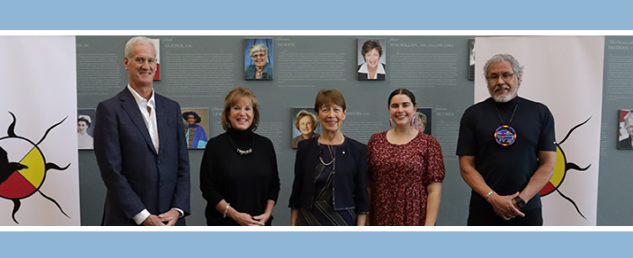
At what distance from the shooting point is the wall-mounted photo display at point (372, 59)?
387 cm

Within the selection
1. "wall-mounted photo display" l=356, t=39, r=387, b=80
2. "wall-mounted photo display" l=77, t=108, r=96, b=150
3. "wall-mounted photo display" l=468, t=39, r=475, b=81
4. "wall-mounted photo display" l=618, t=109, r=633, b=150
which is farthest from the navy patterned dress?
A: "wall-mounted photo display" l=618, t=109, r=633, b=150

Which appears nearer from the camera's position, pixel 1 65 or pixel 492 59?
pixel 492 59

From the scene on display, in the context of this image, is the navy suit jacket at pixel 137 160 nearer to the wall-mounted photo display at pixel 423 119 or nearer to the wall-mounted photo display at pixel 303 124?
the wall-mounted photo display at pixel 303 124

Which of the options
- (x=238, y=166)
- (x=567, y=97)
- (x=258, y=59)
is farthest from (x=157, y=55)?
(x=567, y=97)

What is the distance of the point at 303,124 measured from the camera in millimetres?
3914

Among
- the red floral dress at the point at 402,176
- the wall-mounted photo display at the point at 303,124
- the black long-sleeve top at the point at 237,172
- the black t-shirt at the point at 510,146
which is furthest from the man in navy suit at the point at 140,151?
the black t-shirt at the point at 510,146

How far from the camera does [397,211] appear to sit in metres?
3.42

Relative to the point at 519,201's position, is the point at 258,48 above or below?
above

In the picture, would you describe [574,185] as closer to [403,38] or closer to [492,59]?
[492,59]

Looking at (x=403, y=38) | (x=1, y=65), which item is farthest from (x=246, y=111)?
(x=1, y=65)

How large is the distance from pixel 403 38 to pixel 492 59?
68 cm

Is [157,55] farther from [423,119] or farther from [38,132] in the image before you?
[423,119]

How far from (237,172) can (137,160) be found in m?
0.65

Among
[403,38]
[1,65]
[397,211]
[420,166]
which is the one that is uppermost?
[403,38]
